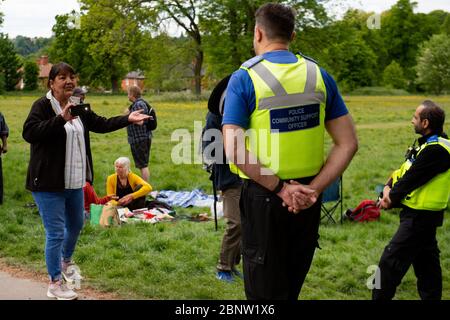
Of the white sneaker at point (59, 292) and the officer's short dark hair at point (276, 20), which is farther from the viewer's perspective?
the white sneaker at point (59, 292)

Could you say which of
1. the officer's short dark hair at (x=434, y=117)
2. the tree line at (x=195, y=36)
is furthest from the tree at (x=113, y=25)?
the officer's short dark hair at (x=434, y=117)

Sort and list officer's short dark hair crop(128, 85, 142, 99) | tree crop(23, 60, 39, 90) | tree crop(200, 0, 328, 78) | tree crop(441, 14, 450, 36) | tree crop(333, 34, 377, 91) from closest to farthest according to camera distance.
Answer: officer's short dark hair crop(128, 85, 142, 99)
tree crop(200, 0, 328, 78)
tree crop(333, 34, 377, 91)
tree crop(23, 60, 39, 90)
tree crop(441, 14, 450, 36)

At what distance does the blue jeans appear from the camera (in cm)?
542

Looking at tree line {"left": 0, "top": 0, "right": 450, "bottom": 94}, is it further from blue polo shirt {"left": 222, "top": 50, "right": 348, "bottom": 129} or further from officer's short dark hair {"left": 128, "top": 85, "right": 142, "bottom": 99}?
blue polo shirt {"left": 222, "top": 50, "right": 348, "bottom": 129}

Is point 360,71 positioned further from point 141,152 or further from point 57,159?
point 57,159

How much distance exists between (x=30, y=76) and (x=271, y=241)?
84670 mm

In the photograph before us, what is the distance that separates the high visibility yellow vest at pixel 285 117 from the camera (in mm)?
3347

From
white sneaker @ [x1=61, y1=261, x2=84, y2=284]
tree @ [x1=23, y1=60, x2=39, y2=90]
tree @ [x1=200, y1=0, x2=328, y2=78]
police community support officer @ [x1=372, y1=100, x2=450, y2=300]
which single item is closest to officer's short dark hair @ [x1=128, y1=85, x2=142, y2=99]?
white sneaker @ [x1=61, y1=261, x2=84, y2=284]

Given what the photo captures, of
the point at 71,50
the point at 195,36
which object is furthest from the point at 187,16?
the point at 71,50

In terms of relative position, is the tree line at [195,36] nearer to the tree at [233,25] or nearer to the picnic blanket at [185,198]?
the tree at [233,25]

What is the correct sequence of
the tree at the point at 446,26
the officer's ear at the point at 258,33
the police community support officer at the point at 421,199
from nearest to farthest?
the officer's ear at the point at 258,33, the police community support officer at the point at 421,199, the tree at the point at 446,26

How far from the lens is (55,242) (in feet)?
18.1

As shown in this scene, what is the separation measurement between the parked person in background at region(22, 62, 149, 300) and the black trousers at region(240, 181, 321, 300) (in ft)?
7.30

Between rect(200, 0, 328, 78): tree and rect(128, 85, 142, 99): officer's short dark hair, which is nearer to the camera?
rect(128, 85, 142, 99): officer's short dark hair
